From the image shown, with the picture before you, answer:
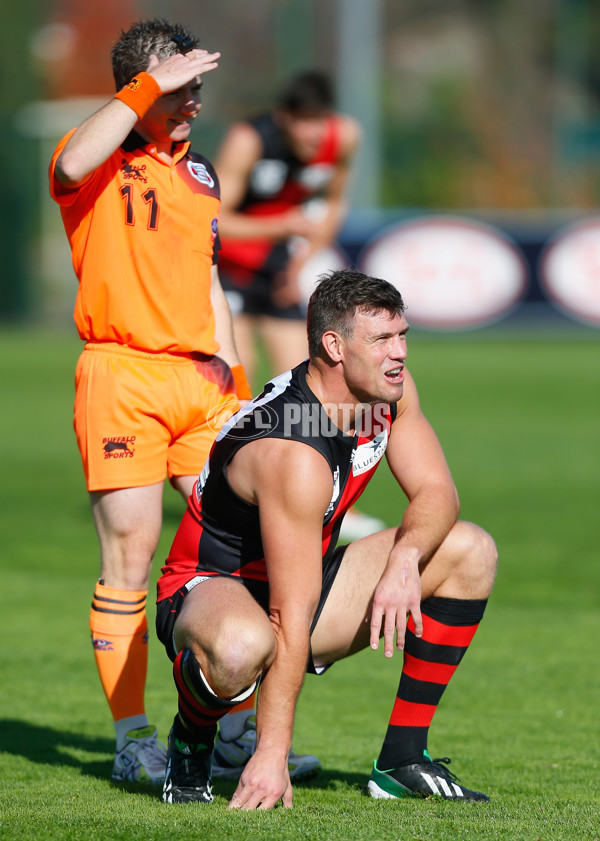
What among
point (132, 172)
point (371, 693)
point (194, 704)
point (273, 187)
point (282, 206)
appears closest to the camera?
point (194, 704)

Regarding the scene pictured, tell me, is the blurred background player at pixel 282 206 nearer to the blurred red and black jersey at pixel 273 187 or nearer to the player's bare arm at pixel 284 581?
the blurred red and black jersey at pixel 273 187

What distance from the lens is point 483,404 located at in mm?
14094

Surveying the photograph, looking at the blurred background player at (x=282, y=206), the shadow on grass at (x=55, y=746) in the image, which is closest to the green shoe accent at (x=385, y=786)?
the shadow on grass at (x=55, y=746)

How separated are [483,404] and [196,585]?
10.7 metres

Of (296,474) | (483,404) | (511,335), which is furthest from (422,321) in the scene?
(296,474)

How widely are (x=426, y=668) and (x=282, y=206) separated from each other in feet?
16.1

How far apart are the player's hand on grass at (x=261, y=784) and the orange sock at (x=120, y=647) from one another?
0.76 metres

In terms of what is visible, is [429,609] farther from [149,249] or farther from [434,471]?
[149,249]

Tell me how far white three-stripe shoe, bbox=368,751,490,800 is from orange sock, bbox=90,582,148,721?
2.72 ft

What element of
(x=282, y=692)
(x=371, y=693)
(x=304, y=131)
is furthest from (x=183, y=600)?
(x=304, y=131)

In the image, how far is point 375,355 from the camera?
3.53m

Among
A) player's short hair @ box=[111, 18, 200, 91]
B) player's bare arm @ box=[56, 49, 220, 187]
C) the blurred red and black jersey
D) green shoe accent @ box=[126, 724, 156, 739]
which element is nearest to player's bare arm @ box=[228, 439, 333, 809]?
green shoe accent @ box=[126, 724, 156, 739]

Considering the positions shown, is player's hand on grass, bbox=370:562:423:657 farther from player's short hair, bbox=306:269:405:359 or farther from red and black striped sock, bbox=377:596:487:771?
player's short hair, bbox=306:269:405:359

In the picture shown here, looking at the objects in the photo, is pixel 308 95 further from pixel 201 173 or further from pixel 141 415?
pixel 141 415
